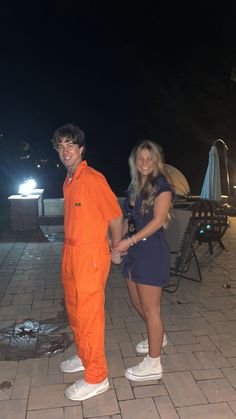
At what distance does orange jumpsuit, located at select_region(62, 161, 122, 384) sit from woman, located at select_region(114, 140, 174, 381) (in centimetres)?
25

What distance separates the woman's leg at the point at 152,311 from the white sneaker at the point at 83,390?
45 cm

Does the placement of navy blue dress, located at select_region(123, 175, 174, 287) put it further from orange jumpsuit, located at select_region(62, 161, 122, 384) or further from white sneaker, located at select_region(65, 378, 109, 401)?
white sneaker, located at select_region(65, 378, 109, 401)

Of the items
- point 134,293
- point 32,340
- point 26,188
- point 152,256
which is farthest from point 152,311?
point 26,188

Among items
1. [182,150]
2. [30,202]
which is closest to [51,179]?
[182,150]

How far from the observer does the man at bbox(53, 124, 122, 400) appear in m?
2.76

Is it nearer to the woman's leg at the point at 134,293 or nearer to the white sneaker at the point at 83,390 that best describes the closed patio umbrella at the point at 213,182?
the woman's leg at the point at 134,293

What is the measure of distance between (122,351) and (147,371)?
0.51m

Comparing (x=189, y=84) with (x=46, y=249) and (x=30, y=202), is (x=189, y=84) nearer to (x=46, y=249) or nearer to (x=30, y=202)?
(x=30, y=202)

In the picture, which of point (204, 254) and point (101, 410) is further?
point (204, 254)

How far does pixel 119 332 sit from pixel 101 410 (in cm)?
124

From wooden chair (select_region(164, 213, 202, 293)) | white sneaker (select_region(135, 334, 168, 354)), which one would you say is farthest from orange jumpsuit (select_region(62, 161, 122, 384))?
wooden chair (select_region(164, 213, 202, 293))

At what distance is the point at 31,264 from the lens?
21.8 feet

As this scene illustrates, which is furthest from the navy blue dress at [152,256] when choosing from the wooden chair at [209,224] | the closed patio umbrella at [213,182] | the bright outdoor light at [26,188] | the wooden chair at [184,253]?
the bright outdoor light at [26,188]

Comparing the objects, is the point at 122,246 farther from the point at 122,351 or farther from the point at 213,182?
the point at 213,182
